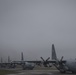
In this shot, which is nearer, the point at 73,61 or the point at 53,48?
the point at 73,61

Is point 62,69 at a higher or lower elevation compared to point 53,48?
lower

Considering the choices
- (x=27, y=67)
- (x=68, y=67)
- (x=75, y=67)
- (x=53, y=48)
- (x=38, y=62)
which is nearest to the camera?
(x=75, y=67)

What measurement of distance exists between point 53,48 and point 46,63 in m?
8.55

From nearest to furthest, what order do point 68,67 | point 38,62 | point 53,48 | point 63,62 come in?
point 68,67, point 63,62, point 38,62, point 53,48

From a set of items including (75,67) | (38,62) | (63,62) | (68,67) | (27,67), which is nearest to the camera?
(75,67)

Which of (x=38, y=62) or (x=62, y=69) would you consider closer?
(x=62, y=69)

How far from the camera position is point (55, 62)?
5631 centimetres

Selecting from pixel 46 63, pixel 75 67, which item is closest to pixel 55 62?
pixel 46 63

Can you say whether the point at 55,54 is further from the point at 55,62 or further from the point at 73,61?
the point at 73,61

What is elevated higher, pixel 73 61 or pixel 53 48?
pixel 53 48

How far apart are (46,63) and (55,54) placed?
6813 mm

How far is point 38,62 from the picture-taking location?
59.2 meters

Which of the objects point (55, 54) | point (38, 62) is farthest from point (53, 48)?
point (38, 62)

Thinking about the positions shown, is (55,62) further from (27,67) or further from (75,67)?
(27,67)
